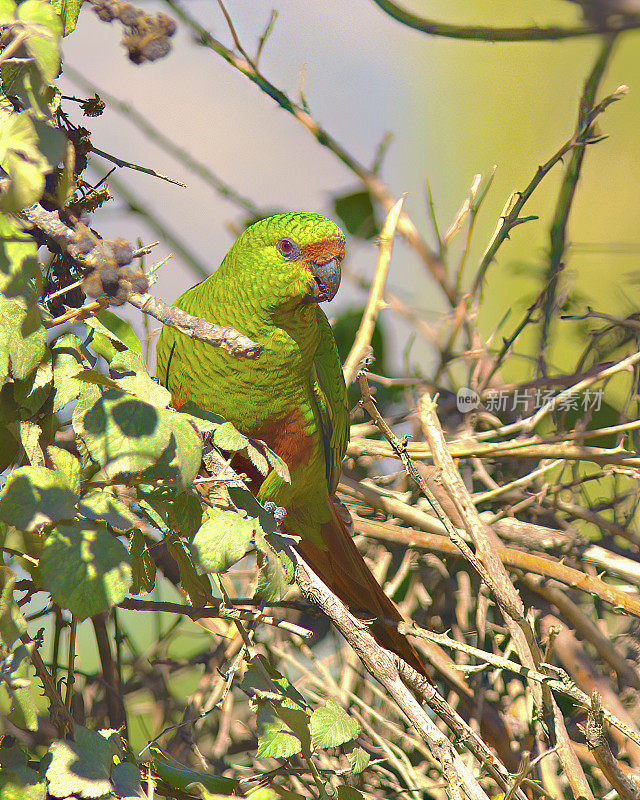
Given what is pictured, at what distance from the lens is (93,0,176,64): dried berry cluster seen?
39 centimetres

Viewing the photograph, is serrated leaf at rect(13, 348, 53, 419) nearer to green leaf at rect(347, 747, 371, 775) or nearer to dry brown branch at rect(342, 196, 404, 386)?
green leaf at rect(347, 747, 371, 775)

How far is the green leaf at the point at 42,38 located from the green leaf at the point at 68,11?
0.08 m

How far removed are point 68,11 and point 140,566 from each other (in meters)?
0.35

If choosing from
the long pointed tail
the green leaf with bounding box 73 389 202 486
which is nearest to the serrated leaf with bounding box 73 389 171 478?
the green leaf with bounding box 73 389 202 486

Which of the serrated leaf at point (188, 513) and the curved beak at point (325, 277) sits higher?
the curved beak at point (325, 277)

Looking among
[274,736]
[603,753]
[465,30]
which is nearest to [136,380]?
[274,736]

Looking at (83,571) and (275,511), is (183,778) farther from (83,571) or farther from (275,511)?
(275,511)

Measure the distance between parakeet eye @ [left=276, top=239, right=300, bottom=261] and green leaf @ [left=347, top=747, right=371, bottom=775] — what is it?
54cm

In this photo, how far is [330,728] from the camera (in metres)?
0.42

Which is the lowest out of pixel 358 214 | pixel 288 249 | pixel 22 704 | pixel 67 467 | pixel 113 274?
pixel 22 704

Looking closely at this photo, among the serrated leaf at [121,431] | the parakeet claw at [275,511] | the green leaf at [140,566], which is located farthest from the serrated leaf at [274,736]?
the parakeet claw at [275,511]

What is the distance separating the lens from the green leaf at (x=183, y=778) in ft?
1.33

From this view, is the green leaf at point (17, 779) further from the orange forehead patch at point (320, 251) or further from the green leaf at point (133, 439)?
the orange forehead patch at point (320, 251)

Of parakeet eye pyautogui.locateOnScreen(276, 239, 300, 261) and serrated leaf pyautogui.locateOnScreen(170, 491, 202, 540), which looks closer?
serrated leaf pyautogui.locateOnScreen(170, 491, 202, 540)
